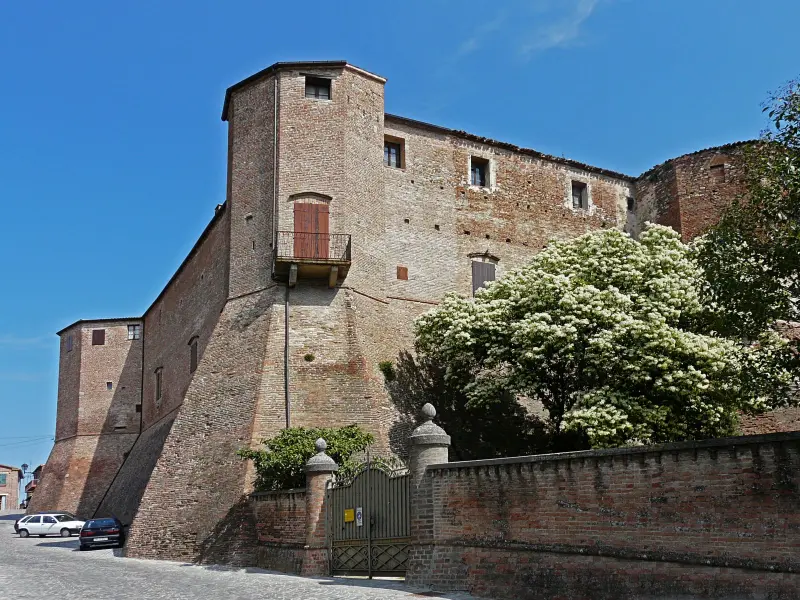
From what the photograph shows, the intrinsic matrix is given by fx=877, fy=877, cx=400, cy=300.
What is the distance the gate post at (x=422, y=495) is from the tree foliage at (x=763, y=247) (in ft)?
16.7

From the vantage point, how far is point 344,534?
17422 mm

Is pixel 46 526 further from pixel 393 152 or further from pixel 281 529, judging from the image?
pixel 393 152

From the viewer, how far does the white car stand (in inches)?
1438

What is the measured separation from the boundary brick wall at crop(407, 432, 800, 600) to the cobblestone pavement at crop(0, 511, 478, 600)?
962 mm

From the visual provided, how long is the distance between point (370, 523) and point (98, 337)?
32.9 m

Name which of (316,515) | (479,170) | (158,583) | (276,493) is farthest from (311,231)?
(158,583)

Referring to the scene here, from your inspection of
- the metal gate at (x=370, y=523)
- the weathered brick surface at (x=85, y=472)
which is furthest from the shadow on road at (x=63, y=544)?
the metal gate at (x=370, y=523)

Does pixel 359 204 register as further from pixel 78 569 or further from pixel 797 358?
pixel 797 358

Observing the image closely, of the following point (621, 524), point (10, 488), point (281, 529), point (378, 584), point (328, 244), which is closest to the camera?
point (621, 524)

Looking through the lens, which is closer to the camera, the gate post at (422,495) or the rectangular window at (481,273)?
the gate post at (422,495)

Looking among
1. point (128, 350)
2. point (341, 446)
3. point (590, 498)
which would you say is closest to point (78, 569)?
point (341, 446)

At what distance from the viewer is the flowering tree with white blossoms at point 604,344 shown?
21141 mm

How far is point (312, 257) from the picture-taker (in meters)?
25.4

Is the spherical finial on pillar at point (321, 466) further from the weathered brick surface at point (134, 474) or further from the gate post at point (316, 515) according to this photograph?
the weathered brick surface at point (134, 474)
